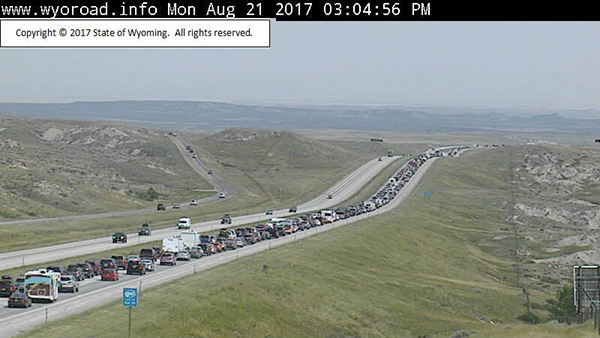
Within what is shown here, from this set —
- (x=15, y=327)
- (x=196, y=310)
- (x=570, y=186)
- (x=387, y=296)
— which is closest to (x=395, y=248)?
(x=387, y=296)

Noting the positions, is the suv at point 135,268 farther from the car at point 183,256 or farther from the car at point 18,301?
the car at point 18,301

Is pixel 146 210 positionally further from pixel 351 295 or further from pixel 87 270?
pixel 351 295

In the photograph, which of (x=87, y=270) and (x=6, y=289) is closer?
(x=6, y=289)

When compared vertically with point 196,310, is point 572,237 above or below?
below

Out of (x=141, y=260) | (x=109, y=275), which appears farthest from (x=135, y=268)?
(x=109, y=275)

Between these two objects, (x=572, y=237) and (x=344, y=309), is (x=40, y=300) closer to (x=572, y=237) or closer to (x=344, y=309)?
(x=344, y=309)

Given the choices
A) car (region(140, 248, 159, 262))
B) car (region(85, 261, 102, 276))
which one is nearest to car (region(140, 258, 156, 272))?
car (region(85, 261, 102, 276))

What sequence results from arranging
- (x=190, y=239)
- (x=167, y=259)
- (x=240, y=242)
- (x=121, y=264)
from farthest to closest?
(x=240, y=242), (x=190, y=239), (x=167, y=259), (x=121, y=264)
